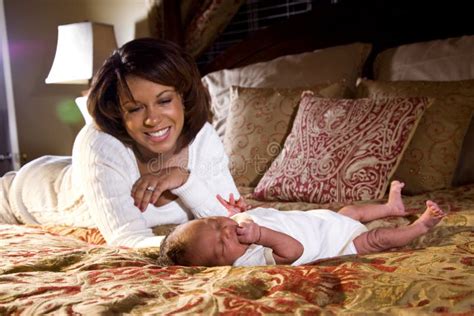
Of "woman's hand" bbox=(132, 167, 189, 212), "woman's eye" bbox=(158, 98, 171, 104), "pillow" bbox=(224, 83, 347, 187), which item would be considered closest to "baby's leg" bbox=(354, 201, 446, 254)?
"woman's hand" bbox=(132, 167, 189, 212)

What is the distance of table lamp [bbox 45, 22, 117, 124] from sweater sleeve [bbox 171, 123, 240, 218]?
5.55 ft

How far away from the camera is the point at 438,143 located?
2.00 meters

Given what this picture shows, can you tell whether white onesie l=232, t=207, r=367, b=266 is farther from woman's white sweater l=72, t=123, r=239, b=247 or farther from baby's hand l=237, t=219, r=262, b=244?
woman's white sweater l=72, t=123, r=239, b=247

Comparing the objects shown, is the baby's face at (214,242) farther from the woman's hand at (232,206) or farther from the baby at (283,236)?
the woman's hand at (232,206)

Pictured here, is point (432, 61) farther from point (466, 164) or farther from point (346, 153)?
point (346, 153)

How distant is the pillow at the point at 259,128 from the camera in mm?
2277

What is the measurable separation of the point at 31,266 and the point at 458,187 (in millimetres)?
1465

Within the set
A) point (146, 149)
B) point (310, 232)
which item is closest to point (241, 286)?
point (310, 232)

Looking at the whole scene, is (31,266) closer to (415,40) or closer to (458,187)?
(458,187)

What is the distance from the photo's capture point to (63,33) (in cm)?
340

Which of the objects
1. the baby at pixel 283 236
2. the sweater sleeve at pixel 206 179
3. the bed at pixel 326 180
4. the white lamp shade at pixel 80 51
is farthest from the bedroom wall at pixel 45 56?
the baby at pixel 283 236

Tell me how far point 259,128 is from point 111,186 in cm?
93

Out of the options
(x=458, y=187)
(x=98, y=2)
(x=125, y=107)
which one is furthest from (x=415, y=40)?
(x=98, y=2)

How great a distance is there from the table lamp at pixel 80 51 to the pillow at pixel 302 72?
958 mm
